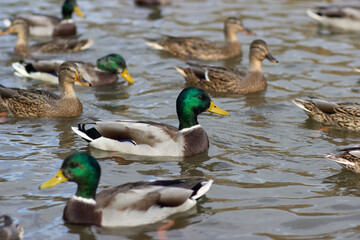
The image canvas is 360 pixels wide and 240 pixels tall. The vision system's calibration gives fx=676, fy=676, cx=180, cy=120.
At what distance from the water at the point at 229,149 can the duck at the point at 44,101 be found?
24cm

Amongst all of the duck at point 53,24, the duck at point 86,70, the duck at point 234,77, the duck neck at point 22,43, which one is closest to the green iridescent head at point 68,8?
the duck at point 53,24

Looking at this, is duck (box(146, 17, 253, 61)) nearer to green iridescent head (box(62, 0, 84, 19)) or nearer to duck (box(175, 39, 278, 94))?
duck (box(175, 39, 278, 94))

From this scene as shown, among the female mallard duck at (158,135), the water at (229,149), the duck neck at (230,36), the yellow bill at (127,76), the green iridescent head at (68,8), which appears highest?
the green iridescent head at (68,8)

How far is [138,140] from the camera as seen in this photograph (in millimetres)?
9047

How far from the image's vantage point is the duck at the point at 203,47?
1524 cm

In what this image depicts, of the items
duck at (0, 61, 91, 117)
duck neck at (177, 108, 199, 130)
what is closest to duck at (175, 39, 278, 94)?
duck at (0, 61, 91, 117)

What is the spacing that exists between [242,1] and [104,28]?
5135 mm

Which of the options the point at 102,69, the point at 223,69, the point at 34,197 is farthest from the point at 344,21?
the point at 34,197

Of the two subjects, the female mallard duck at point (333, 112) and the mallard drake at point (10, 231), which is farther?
the female mallard duck at point (333, 112)

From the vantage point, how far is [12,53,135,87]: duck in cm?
1327

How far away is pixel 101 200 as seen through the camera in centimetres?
695

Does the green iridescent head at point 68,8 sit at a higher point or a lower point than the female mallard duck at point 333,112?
higher

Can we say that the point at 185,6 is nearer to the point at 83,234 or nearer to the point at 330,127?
the point at 330,127

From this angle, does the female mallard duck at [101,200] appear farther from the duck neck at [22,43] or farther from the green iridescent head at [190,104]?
the duck neck at [22,43]
